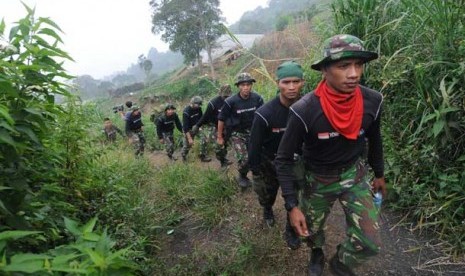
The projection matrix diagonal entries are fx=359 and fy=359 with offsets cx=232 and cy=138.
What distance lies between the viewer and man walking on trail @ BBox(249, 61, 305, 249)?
3035 mm

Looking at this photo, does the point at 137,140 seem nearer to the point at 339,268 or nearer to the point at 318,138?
the point at 339,268

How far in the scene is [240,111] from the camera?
16.5 feet

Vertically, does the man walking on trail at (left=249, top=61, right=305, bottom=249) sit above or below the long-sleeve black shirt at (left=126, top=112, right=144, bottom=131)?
above

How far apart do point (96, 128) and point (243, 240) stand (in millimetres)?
1794

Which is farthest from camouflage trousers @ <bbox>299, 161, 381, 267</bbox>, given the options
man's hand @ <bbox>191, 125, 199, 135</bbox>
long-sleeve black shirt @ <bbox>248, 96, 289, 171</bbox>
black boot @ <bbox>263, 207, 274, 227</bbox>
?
man's hand @ <bbox>191, 125, 199, 135</bbox>

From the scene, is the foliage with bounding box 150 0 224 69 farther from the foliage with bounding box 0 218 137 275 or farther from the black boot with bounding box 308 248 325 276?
the foliage with bounding box 0 218 137 275

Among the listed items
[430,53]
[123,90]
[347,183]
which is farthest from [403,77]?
[123,90]

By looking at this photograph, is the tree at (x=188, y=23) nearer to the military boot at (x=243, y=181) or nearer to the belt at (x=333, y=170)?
the military boot at (x=243, y=181)

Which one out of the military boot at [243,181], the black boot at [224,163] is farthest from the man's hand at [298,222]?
the black boot at [224,163]

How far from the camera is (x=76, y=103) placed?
3160 mm

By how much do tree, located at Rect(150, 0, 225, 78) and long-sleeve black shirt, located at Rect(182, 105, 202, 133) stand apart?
68.6ft

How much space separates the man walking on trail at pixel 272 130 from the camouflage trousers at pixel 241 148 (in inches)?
49.6

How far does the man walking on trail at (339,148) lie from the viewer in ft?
7.21

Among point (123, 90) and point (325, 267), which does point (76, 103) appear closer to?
point (325, 267)
